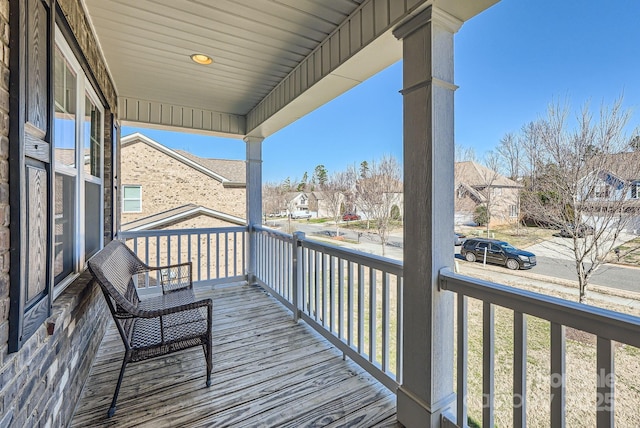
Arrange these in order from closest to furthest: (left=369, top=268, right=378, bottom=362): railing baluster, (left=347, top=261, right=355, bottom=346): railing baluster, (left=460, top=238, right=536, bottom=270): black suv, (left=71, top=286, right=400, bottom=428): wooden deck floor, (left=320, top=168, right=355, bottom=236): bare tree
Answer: (left=460, top=238, right=536, bottom=270): black suv
(left=71, top=286, right=400, bottom=428): wooden deck floor
(left=369, top=268, right=378, bottom=362): railing baluster
(left=347, top=261, right=355, bottom=346): railing baluster
(left=320, top=168, right=355, bottom=236): bare tree

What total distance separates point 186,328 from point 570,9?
2825 mm

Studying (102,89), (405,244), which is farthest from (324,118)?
(405,244)

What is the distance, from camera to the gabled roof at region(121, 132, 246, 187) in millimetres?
9117

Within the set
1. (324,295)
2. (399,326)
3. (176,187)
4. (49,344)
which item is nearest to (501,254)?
(399,326)

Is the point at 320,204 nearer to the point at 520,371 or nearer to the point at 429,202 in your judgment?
the point at 429,202

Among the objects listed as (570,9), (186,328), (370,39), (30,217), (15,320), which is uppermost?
(370,39)

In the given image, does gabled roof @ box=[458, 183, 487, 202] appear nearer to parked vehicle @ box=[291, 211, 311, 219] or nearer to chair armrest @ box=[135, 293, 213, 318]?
chair armrest @ box=[135, 293, 213, 318]

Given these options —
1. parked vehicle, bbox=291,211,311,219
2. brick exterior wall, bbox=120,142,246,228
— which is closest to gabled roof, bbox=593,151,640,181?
parked vehicle, bbox=291,211,311,219

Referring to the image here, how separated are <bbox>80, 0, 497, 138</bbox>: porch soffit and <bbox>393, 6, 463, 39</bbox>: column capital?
0.03m

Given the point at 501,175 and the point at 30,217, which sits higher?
the point at 501,175

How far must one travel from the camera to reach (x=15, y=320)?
1.05 metres

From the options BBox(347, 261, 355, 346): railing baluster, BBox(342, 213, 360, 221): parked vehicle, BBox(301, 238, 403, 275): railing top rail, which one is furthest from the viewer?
BBox(342, 213, 360, 221): parked vehicle

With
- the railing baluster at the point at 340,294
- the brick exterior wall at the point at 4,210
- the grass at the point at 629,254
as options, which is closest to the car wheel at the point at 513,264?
the grass at the point at 629,254

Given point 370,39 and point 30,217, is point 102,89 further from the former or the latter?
point 370,39
